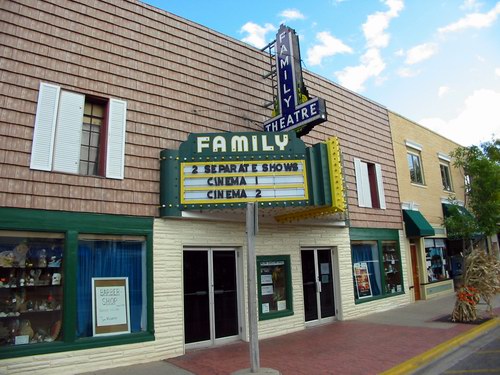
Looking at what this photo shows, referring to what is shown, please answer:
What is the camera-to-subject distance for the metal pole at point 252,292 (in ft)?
21.0

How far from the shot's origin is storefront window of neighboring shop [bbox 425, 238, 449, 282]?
1653 cm

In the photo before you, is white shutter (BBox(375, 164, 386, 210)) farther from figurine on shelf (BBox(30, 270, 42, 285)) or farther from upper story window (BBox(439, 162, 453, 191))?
figurine on shelf (BBox(30, 270, 42, 285))

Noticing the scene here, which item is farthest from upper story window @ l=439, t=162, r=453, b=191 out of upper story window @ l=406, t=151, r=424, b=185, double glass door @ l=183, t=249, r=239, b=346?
double glass door @ l=183, t=249, r=239, b=346

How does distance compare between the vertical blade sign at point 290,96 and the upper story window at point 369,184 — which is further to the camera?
the upper story window at point 369,184

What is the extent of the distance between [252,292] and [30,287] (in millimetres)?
3688

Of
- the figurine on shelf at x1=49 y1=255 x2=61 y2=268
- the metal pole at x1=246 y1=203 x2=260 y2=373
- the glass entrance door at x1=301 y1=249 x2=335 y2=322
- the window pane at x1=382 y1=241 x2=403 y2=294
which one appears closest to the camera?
the metal pole at x1=246 y1=203 x2=260 y2=373

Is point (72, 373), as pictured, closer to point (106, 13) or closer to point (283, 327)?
point (283, 327)

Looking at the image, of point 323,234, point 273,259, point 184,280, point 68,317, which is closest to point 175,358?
point 184,280

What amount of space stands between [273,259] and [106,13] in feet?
22.1

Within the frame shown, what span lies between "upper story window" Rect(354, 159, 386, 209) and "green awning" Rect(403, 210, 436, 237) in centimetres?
143

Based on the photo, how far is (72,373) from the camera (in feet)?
22.2

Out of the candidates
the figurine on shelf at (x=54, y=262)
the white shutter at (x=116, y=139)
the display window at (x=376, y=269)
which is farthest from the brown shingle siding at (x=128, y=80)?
the display window at (x=376, y=269)

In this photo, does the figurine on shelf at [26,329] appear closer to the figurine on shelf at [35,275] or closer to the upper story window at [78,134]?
the figurine on shelf at [35,275]

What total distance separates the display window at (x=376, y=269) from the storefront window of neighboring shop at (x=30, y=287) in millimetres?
8768
